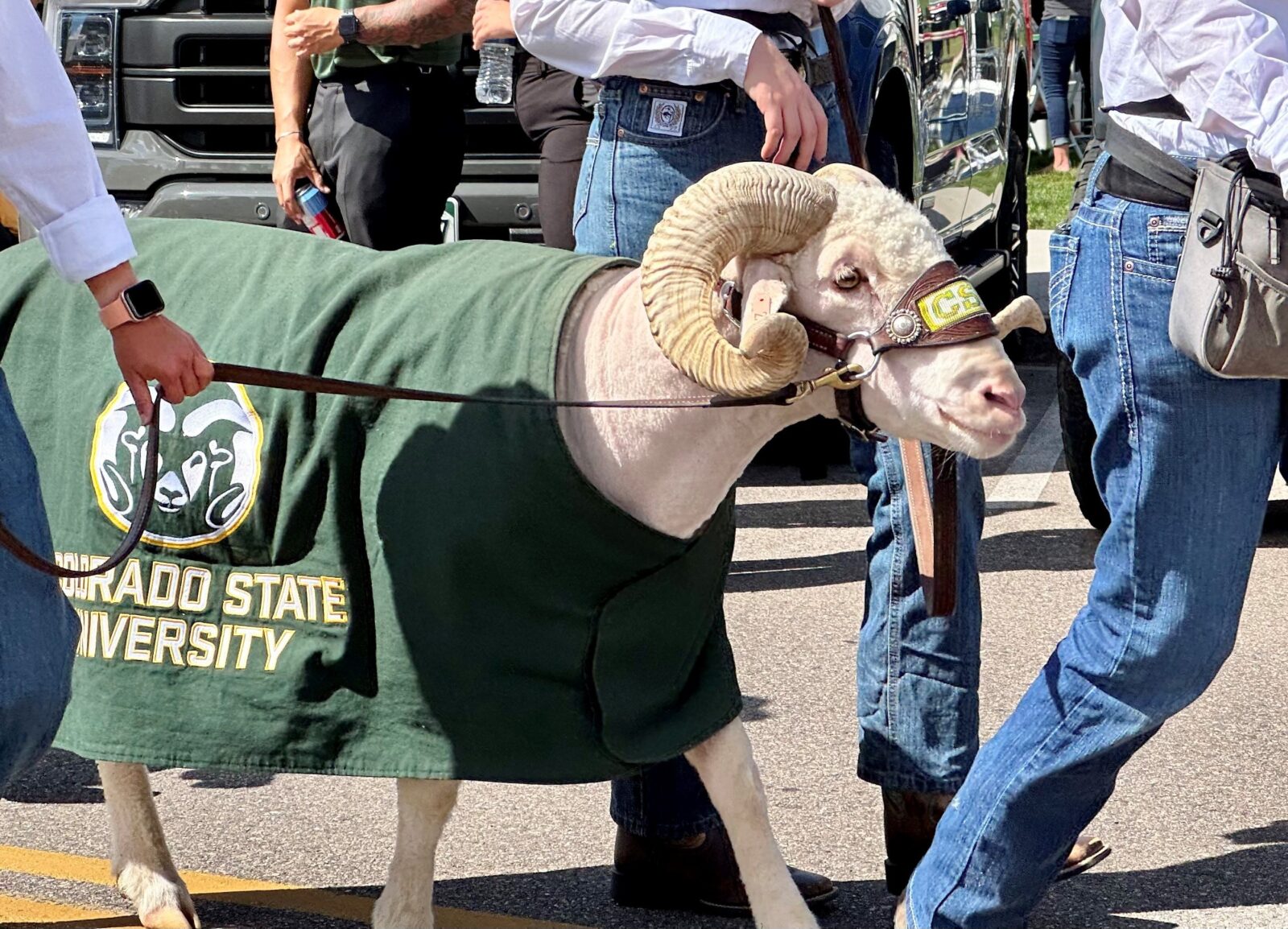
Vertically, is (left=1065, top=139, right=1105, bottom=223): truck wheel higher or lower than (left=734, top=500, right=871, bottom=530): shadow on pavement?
higher

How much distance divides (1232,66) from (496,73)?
132 inches

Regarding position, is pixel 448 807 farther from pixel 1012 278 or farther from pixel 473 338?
pixel 1012 278

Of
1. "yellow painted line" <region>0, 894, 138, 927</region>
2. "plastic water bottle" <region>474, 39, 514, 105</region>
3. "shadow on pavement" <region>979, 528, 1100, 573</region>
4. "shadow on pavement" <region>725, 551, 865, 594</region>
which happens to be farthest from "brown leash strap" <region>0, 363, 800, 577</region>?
"shadow on pavement" <region>979, 528, 1100, 573</region>

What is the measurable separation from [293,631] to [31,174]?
1052 mm

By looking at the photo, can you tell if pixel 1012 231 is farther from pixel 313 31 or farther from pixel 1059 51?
pixel 313 31

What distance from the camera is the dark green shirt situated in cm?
581

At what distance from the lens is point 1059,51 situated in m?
14.0

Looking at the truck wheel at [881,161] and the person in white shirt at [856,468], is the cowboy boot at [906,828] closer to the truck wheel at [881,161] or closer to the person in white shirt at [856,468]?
the person in white shirt at [856,468]

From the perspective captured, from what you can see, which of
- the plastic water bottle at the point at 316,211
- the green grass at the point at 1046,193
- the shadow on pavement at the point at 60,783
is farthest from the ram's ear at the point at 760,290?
the green grass at the point at 1046,193

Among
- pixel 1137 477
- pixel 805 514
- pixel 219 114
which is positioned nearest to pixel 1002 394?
pixel 1137 477

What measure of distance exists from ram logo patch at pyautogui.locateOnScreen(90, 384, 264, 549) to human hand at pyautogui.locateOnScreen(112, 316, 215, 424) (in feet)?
1.78

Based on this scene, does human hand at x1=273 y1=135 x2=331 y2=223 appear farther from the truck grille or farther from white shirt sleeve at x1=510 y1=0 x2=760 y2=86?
white shirt sleeve at x1=510 y1=0 x2=760 y2=86

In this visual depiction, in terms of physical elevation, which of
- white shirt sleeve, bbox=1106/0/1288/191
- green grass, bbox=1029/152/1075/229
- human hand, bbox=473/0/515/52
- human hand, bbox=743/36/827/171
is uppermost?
white shirt sleeve, bbox=1106/0/1288/191

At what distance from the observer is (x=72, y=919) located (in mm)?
3980
